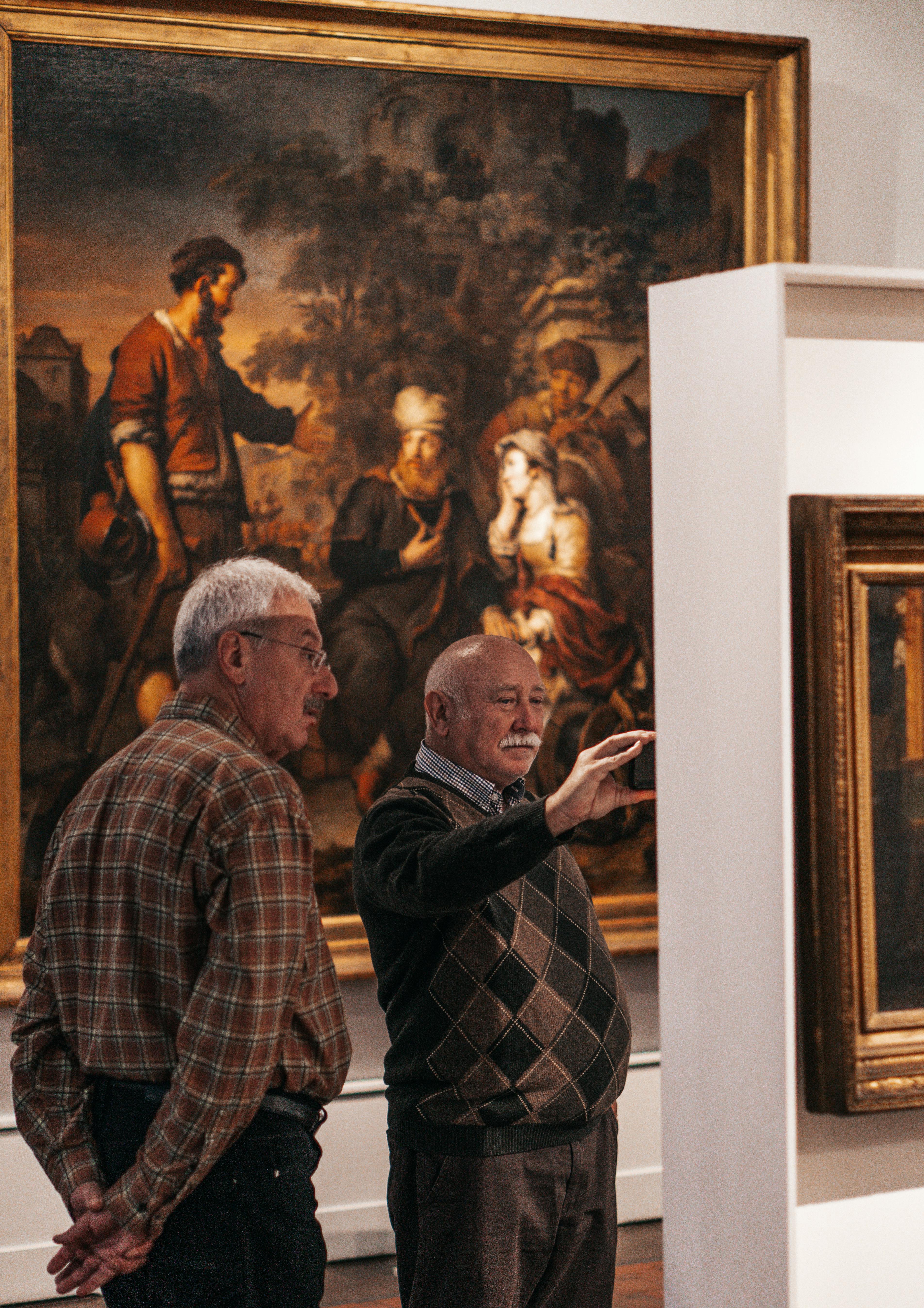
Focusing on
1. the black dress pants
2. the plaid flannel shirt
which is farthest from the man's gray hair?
the black dress pants

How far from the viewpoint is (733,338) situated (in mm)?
1807

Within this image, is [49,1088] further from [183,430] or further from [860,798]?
[183,430]

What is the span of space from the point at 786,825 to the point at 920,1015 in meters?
0.37

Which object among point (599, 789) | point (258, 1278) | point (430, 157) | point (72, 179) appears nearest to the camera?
point (599, 789)

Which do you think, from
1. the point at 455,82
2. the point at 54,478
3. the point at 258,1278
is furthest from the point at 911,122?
the point at 258,1278

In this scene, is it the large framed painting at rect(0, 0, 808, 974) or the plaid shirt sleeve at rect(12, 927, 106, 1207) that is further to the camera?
the large framed painting at rect(0, 0, 808, 974)

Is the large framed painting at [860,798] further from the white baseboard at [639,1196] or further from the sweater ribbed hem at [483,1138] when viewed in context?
the white baseboard at [639,1196]

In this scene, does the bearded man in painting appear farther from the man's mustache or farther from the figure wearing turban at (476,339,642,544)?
the man's mustache

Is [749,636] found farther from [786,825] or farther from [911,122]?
[911,122]

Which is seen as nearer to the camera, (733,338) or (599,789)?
(733,338)

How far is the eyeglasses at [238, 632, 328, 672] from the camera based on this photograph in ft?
8.16

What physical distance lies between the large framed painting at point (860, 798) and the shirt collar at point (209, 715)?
1095mm

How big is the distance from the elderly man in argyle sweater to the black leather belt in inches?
11.4

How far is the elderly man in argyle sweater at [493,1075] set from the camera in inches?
101
